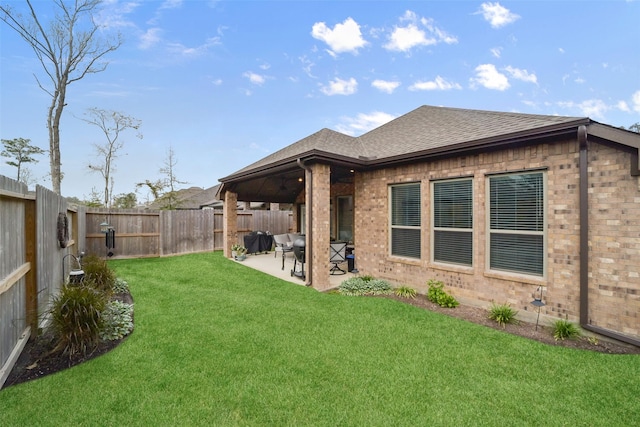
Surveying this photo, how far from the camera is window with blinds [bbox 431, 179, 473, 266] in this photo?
221 inches

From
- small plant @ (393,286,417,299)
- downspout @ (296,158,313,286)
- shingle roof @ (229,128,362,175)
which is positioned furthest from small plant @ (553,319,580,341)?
shingle roof @ (229,128,362,175)

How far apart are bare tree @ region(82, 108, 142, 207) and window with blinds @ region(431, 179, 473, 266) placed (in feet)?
72.8

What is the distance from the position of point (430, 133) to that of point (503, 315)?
4.62 meters

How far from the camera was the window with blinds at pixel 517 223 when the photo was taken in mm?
4766

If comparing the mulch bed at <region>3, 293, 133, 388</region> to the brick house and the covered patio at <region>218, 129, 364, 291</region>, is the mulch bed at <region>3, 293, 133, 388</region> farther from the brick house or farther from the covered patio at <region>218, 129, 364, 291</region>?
the brick house

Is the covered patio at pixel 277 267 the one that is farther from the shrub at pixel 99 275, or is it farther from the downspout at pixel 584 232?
the downspout at pixel 584 232

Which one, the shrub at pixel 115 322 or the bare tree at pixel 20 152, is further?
the bare tree at pixel 20 152

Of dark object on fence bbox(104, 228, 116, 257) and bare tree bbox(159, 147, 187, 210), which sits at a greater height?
bare tree bbox(159, 147, 187, 210)

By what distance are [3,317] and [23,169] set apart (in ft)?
82.8

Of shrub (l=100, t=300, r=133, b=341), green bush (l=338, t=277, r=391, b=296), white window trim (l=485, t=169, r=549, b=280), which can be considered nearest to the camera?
shrub (l=100, t=300, r=133, b=341)

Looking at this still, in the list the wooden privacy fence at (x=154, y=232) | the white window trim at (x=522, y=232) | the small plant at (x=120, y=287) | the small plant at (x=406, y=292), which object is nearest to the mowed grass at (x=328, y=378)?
the small plant at (x=406, y=292)

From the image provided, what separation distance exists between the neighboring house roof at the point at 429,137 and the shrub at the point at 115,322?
4687 mm

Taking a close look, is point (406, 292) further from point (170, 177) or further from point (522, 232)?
point (170, 177)

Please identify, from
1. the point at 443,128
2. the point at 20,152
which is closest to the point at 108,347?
the point at 443,128
